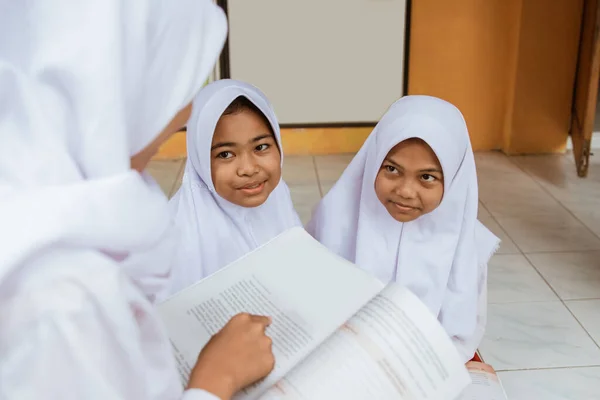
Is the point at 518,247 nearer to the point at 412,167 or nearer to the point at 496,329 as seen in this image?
the point at 496,329

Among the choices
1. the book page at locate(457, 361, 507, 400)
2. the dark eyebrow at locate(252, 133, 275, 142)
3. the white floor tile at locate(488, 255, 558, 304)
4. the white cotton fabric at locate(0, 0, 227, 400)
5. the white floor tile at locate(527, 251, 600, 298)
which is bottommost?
the white floor tile at locate(488, 255, 558, 304)

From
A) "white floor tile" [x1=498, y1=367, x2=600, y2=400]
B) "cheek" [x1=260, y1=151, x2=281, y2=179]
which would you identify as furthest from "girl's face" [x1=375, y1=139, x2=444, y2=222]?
"white floor tile" [x1=498, y1=367, x2=600, y2=400]

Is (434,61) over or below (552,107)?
over

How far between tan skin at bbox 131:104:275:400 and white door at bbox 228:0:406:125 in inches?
114

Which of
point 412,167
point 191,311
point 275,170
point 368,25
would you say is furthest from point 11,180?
point 368,25

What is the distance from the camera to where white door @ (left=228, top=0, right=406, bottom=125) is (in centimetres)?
340

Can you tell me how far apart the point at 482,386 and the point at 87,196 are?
1.04 meters

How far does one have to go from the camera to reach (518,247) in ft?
7.83

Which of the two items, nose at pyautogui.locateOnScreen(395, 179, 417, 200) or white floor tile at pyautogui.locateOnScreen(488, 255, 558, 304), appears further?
white floor tile at pyautogui.locateOnScreen(488, 255, 558, 304)

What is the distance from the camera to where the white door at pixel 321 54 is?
340 cm

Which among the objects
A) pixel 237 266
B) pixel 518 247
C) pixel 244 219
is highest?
pixel 237 266

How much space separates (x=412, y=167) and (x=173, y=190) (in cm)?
205

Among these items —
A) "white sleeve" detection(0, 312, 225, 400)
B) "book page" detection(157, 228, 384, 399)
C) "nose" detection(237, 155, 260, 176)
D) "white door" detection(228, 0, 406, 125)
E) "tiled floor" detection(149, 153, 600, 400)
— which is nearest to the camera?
"white sleeve" detection(0, 312, 225, 400)

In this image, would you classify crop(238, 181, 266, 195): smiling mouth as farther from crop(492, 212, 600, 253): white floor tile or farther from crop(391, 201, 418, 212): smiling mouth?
crop(492, 212, 600, 253): white floor tile
